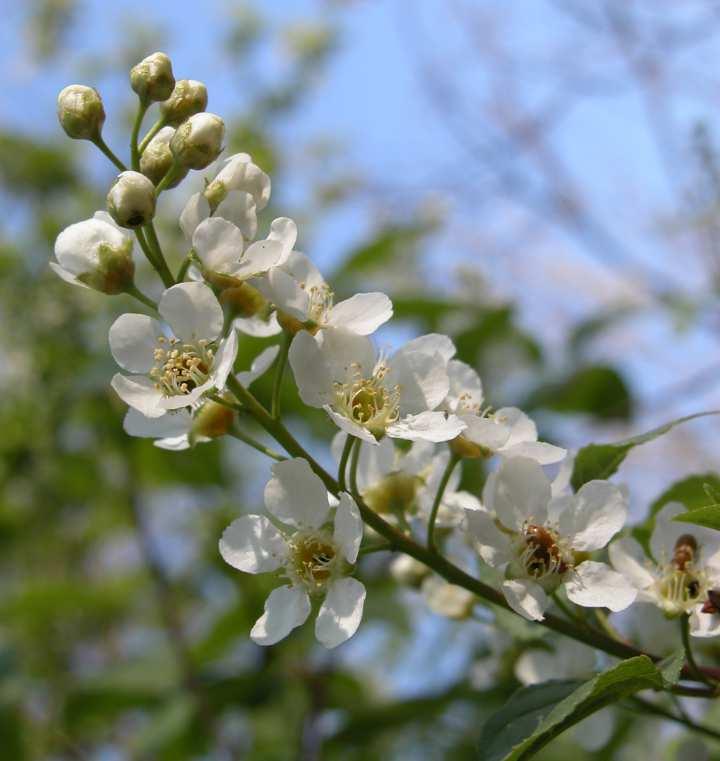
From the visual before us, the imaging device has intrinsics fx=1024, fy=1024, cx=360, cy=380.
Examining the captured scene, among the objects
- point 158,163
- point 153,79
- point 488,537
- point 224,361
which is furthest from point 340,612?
point 153,79

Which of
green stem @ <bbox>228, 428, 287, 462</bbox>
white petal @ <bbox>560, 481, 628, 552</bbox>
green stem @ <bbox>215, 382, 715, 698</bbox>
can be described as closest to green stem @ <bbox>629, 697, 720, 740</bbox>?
green stem @ <bbox>215, 382, 715, 698</bbox>

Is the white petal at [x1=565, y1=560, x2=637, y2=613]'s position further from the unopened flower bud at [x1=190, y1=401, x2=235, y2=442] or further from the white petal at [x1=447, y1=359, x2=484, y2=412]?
the unopened flower bud at [x1=190, y1=401, x2=235, y2=442]

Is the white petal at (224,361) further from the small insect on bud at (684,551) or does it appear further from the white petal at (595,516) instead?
the small insect on bud at (684,551)

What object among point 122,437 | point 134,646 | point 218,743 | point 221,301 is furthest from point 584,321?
point 221,301

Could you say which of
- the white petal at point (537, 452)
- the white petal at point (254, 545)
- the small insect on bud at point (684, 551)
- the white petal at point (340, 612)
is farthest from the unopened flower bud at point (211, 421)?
the small insect on bud at point (684, 551)

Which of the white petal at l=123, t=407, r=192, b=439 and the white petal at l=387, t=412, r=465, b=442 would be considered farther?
the white petal at l=123, t=407, r=192, b=439

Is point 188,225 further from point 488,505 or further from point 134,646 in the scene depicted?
point 134,646
